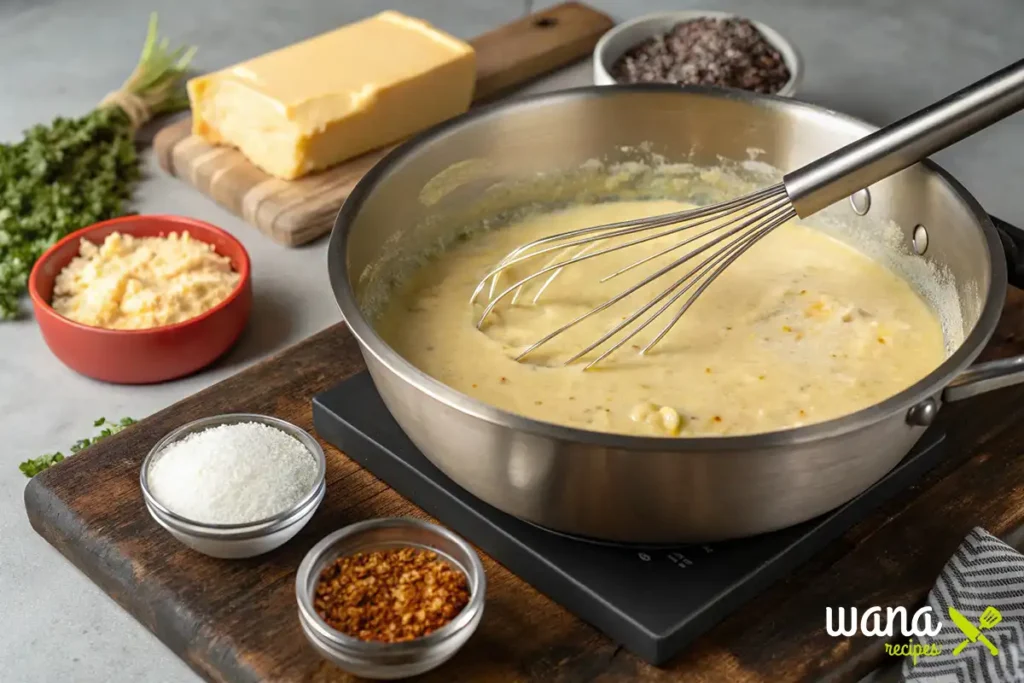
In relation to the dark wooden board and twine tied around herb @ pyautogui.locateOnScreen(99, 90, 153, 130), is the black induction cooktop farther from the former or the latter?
twine tied around herb @ pyautogui.locateOnScreen(99, 90, 153, 130)

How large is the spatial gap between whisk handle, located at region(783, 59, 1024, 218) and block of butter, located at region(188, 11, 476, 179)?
1.08 m

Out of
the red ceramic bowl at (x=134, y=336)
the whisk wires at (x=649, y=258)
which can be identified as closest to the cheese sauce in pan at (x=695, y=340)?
the whisk wires at (x=649, y=258)

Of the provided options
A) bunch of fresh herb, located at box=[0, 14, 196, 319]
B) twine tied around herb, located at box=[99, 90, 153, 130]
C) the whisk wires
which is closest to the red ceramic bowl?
bunch of fresh herb, located at box=[0, 14, 196, 319]

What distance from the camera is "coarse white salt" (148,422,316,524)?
→ 1.42 metres

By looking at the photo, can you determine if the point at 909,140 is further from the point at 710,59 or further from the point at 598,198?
the point at 710,59

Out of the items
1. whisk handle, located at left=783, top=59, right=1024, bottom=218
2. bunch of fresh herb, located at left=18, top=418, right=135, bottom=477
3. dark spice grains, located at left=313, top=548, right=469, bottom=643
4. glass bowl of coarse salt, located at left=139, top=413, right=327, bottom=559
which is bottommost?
bunch of fresh herb, located at left=18, top=418, right=135, bottom=477

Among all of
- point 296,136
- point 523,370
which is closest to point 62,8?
point 296,136

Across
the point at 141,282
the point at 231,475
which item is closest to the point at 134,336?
the point at 141,282

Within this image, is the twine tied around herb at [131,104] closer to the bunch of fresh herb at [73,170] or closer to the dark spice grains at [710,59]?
the bunch of fresh herb at [73,170]

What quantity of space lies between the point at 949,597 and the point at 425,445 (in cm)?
60

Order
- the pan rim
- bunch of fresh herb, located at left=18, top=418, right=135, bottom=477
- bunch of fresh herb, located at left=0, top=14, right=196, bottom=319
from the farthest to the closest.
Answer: bunch of fresh herb, located at left=0, top=14, right=196, bottom=319 → bunch of fresh herb, located at left=18, top=418, right=135, bottom=477 → the pan rim

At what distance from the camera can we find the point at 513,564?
1.44m

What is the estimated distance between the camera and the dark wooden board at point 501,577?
134 cm

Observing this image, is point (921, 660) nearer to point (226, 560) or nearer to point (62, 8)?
point (226, 560)
